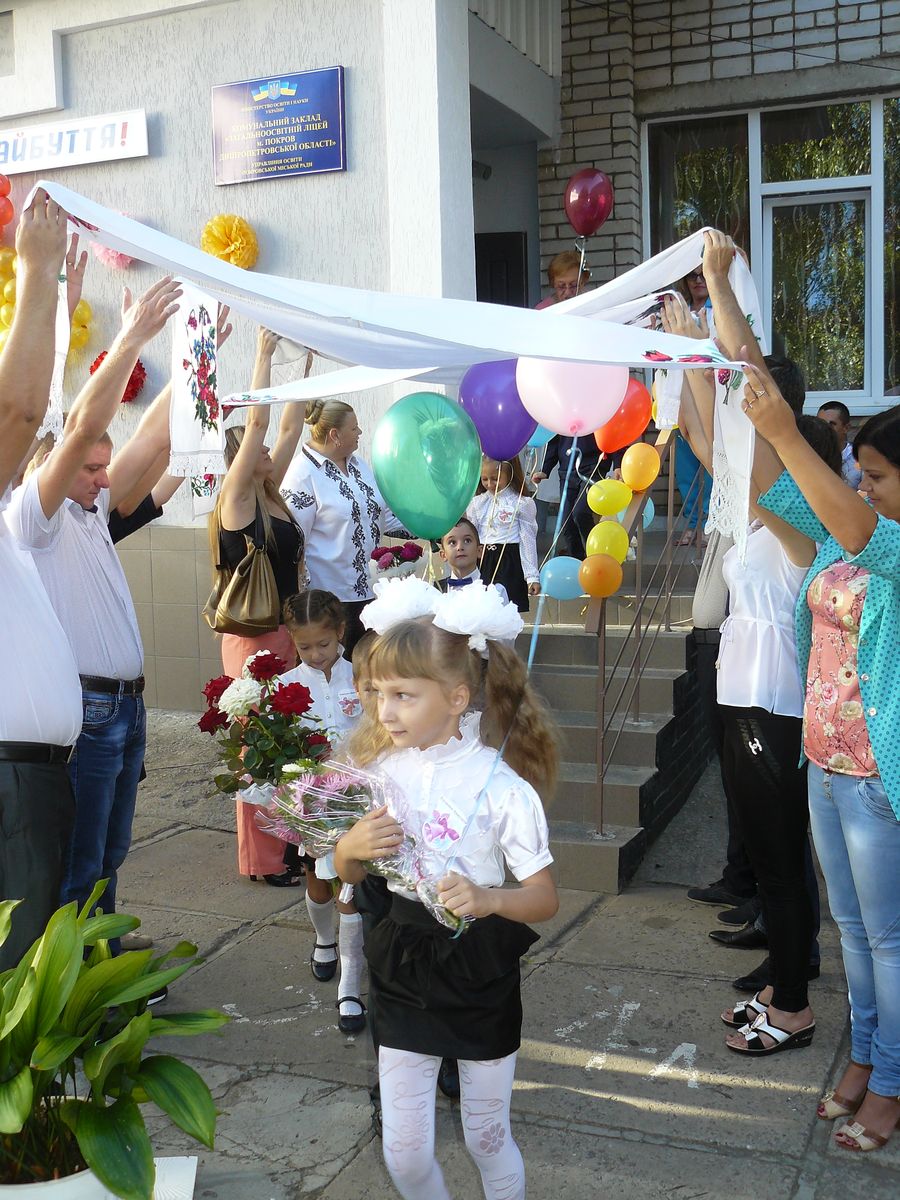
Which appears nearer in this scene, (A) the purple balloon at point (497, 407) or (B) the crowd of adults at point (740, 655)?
(B) the crowd of adults at point (740, 655)

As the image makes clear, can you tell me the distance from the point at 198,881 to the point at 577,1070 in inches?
86.9

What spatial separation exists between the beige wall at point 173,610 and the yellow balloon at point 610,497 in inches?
118

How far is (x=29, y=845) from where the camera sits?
2.69m

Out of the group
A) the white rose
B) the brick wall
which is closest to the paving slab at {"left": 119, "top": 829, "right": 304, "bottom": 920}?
the white rose

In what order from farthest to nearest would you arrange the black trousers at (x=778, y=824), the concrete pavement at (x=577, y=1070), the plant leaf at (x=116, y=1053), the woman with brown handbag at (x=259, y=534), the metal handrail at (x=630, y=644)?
the metal handrail at (x=630, y=644) < the woman with brown handbag at (x=259, y=534) < the black trousers at (x=778, y=824) < the concrete pavement at (x=577, y=1070) < the plant leaf at (x=116, y=1053)

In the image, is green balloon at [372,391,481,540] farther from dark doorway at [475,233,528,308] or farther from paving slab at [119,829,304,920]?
dark doorway at [475,233,528,308]

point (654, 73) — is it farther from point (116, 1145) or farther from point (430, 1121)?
point (116, 1145)

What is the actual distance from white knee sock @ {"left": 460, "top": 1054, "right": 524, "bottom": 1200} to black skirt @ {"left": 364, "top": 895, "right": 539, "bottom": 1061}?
0.14ft

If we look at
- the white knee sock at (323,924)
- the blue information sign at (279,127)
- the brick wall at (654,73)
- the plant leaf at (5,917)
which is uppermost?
the brick wall at (654,73)

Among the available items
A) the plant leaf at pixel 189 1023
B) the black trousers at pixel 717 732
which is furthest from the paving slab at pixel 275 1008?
the black trousers at pixel 717 732

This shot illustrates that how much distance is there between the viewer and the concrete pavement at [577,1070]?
2789mm

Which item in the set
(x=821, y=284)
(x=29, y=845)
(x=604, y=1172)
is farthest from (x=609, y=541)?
(x=821, y=284)

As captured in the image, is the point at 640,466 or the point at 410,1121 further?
the point at 640,466

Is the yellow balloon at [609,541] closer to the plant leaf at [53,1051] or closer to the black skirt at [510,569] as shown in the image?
the black skirt at [510,569]
